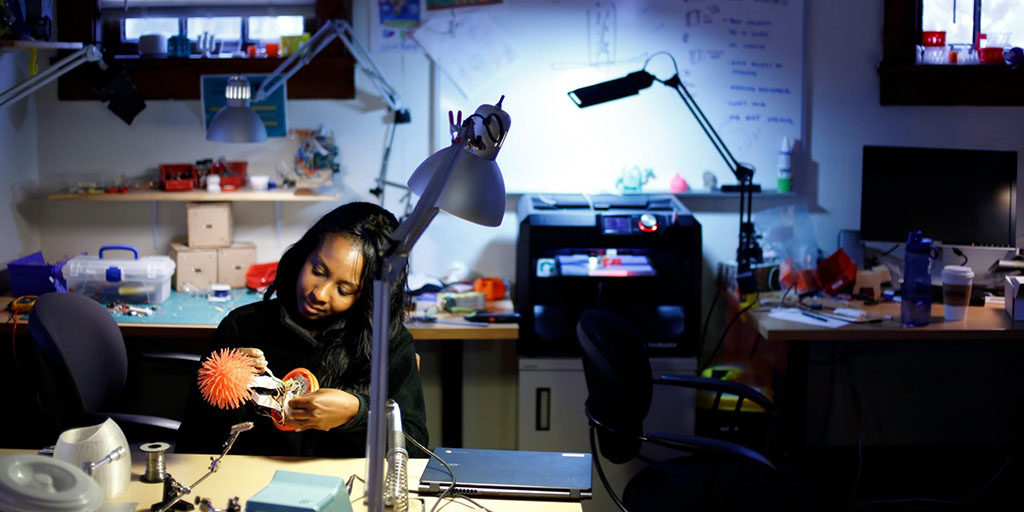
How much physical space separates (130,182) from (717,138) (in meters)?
2.27

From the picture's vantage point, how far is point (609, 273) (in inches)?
126

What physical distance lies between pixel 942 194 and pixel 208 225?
272 centimetres

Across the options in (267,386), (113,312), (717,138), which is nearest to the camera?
(267,386)

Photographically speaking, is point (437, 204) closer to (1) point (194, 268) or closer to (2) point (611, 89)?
(2) point (611, 89)

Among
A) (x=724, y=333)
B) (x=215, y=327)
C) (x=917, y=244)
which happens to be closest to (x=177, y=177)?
(x=215, y=327)

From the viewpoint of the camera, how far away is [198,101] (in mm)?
3729

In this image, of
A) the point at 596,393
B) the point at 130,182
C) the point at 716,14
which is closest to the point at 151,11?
the point at 130,182

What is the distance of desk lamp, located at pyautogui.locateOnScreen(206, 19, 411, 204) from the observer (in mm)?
3160

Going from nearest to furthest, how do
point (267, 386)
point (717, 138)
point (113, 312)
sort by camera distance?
point (267, 386) < point (113, 312) < point (717, 138)

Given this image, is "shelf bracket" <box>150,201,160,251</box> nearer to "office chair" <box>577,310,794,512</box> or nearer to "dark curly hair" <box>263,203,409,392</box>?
"dark curly hair" <box>263,203,409,392</box>

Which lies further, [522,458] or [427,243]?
[427,243]

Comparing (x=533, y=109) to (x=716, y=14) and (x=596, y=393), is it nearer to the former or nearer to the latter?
(x=716, y=14)

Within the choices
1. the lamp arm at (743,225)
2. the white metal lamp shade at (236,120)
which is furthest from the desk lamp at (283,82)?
the lamp arm at (743,225)

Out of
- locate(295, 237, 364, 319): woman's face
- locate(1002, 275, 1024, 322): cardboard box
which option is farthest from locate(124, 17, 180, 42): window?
locate(1002, 275, 1024, 322): cardboard box
